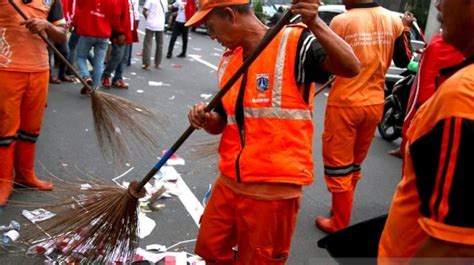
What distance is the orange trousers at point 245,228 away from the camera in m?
2.33

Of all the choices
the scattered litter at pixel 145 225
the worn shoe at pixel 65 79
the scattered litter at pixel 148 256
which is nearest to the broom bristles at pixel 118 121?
the scattered litter at pixel 145 225

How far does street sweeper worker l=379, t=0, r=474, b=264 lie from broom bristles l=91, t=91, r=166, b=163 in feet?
9.73

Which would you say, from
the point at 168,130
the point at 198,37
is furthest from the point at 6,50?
the point at 198,37

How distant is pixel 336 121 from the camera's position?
3.79m

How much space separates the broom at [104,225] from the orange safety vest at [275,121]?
1.88 ft

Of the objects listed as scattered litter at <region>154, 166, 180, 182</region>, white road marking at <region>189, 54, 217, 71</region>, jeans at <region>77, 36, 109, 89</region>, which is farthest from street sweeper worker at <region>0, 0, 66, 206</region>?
white road marking at <region>189, 54, 217, 71</region>

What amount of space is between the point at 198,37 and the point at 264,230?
675 inches

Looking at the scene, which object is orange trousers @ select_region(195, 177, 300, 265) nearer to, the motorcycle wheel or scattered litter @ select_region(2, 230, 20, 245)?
scattered litter @ select_region(2, 230, 20, 245)

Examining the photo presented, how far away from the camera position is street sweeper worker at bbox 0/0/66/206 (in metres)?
3.75

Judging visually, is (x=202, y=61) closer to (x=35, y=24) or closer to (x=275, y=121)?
(x=35, y=24)

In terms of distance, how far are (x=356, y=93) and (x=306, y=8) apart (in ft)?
6.23

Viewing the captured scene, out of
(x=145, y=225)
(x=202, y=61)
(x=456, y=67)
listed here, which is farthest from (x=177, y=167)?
(x=202, y=61)

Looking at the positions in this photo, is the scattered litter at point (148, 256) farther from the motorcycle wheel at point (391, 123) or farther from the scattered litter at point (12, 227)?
the motorcycle wheel at point (391, 123)

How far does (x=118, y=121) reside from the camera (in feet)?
13.5
